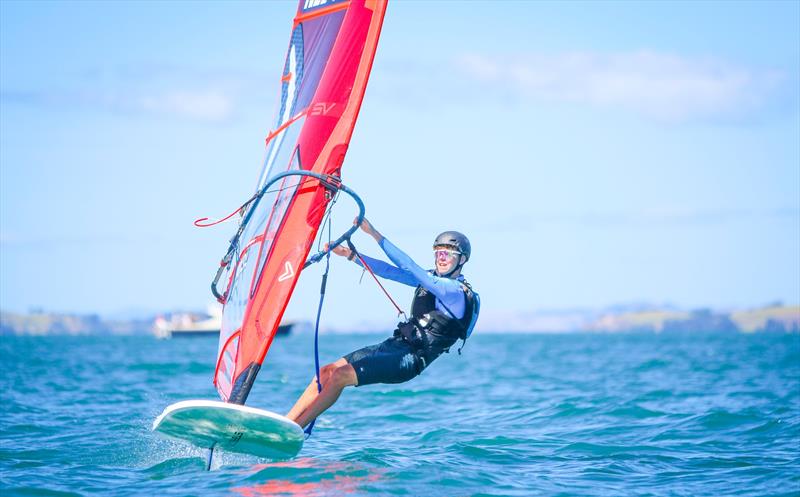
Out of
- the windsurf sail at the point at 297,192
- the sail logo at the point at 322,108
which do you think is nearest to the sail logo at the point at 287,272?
the windsurf sail at the point at 297,192

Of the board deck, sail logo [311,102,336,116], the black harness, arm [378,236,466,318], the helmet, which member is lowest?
the board deck

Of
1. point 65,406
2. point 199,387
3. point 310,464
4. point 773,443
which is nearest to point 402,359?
point 310,464

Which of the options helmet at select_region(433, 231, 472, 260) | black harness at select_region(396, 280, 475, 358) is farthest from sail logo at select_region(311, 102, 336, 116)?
black harness at select_region(396, 280, 475, 358)

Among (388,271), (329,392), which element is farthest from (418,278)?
(329,392)

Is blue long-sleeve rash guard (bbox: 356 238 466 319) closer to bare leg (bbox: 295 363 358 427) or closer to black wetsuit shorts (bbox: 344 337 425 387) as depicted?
black wetsuit shorts (bbox: 344 337 425 387)

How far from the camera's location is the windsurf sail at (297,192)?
606cm

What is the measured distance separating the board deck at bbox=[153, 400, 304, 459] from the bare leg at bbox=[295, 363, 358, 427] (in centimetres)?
19

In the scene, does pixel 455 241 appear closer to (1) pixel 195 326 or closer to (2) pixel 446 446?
(2) pixel 446 446

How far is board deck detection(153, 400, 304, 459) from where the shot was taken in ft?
19.6

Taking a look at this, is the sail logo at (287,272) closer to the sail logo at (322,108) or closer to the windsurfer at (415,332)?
the windsurfer at (415,332)

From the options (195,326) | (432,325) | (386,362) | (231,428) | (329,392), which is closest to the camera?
(231,428)

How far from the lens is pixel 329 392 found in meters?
6.57

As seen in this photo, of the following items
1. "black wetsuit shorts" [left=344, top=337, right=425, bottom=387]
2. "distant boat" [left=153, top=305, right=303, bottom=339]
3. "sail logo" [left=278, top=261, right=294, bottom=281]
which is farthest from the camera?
"distant boat" [left=153, top=305, right=303, bottom=339]

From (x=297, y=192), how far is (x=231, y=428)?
65.8 inches
